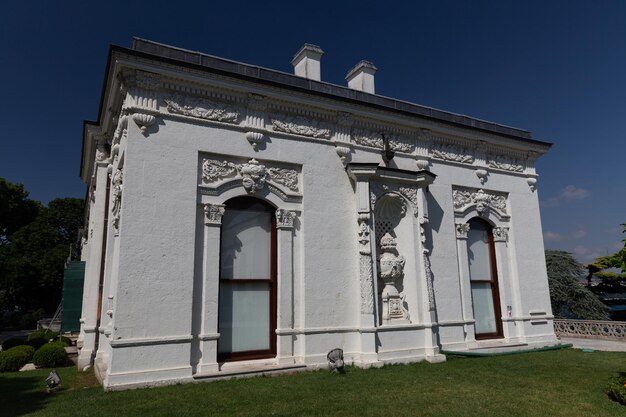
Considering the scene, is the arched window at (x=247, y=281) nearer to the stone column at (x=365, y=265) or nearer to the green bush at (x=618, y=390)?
the stone column at (x=365, y=265)

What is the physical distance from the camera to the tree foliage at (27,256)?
35.6 m

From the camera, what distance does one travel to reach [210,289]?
8.89 metres

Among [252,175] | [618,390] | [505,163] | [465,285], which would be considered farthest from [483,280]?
[252,175]

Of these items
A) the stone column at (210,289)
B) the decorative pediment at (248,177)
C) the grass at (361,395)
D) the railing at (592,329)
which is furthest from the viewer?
the railing at (592,329)

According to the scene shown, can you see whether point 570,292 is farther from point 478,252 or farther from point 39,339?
point 39,339

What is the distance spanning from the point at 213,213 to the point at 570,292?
24552 millimetres

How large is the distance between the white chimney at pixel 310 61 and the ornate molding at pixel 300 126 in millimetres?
2491

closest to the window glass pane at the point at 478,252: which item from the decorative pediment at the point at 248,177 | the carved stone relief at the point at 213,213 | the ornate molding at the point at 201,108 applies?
the decorative pediment at the point at 248,177

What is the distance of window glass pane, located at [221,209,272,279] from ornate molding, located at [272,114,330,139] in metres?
2.15

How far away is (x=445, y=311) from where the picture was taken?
1188 centimetres

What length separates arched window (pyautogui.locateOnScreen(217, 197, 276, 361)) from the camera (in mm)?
9305

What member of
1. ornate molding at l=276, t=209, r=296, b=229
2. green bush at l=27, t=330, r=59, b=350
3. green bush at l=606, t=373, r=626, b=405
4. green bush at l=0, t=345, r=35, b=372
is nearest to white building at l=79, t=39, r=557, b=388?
ornate molding at l=276, t=209, r=296, b=229

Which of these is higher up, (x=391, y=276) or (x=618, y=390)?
(x=391, y=276)

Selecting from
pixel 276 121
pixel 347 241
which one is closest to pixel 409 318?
pixel 347 241
